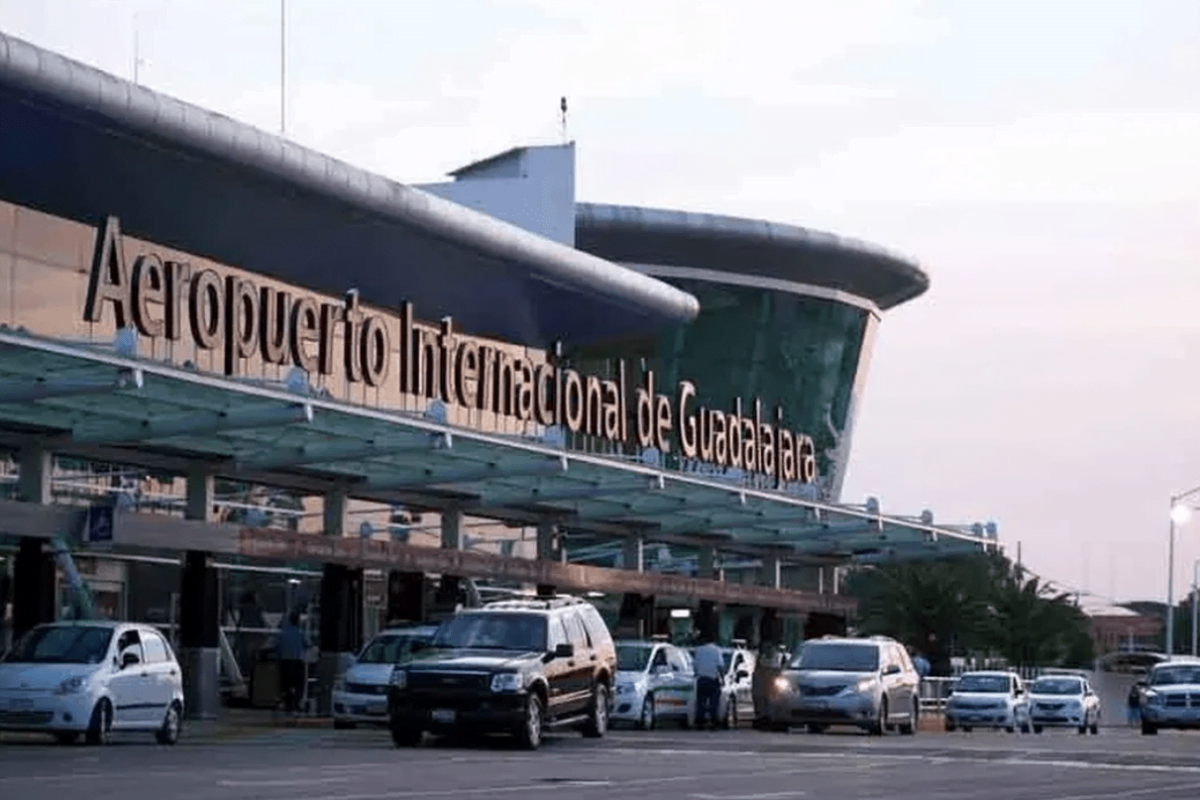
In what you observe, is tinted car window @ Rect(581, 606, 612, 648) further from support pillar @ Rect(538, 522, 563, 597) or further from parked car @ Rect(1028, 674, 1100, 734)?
parked car @ Rect(1028, 674, 1100, 734)

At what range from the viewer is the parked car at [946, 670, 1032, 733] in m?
54.8

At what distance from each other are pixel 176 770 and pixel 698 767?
20.0ft

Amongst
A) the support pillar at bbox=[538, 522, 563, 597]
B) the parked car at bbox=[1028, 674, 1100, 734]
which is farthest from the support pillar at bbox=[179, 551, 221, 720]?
the parked car at bbox=[1028, 674, 1100, 734]

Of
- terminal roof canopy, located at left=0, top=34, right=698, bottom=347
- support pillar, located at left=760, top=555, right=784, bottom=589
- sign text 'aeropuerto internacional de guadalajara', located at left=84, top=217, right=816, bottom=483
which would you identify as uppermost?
A: terminal roof canopy, located at left=0, top=34, right=698, bottom=347

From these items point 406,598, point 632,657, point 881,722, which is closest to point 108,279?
point 406,598

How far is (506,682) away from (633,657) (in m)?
11.5

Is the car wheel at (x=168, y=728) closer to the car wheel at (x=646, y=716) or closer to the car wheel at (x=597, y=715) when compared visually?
the car wheel at (x=597, y=715)

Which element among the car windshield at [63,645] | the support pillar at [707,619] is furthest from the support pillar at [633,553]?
the car windshield at [63,645]

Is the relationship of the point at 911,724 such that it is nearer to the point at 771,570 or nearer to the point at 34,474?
the point at 34,474

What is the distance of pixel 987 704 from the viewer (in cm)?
5500

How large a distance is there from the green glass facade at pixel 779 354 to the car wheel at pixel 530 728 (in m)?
52.4

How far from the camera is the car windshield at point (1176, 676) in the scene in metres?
56.0

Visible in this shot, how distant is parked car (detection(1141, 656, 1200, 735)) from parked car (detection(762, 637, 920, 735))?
1189 cm

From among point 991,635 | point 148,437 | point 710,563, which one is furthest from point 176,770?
point 991,635
